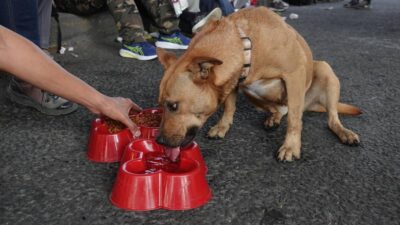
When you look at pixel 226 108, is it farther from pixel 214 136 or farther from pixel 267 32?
pixel 267 32

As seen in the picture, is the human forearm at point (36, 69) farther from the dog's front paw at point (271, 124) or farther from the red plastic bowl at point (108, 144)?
the dog's front paw at point (271, 124)

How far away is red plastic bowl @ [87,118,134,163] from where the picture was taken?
7.48 feet

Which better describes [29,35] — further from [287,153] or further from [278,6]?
[278,6]

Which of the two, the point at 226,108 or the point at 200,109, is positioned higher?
the point at 200,109

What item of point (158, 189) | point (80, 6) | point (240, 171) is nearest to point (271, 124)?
point (240, 171)

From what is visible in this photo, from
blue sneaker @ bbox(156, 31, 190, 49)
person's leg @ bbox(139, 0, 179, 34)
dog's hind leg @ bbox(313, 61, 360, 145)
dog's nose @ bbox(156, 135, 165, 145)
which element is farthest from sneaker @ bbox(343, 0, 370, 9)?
dog's nose @ bbox(156, 135, 165, 145)

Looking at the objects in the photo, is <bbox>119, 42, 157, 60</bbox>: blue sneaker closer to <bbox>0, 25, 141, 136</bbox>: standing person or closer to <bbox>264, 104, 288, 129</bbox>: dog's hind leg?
<bbox>264, 104, 288, 129</bbox>: dog's hind leg

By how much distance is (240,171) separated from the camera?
88.4 inches

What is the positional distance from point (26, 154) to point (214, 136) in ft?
3.82

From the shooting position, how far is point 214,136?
8.94ft

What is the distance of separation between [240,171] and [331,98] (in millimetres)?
1025

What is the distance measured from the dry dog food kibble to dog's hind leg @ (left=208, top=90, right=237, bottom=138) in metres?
0.41

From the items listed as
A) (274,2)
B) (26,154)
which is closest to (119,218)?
(26,154)

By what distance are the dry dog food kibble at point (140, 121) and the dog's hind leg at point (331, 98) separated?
1.18 metres
